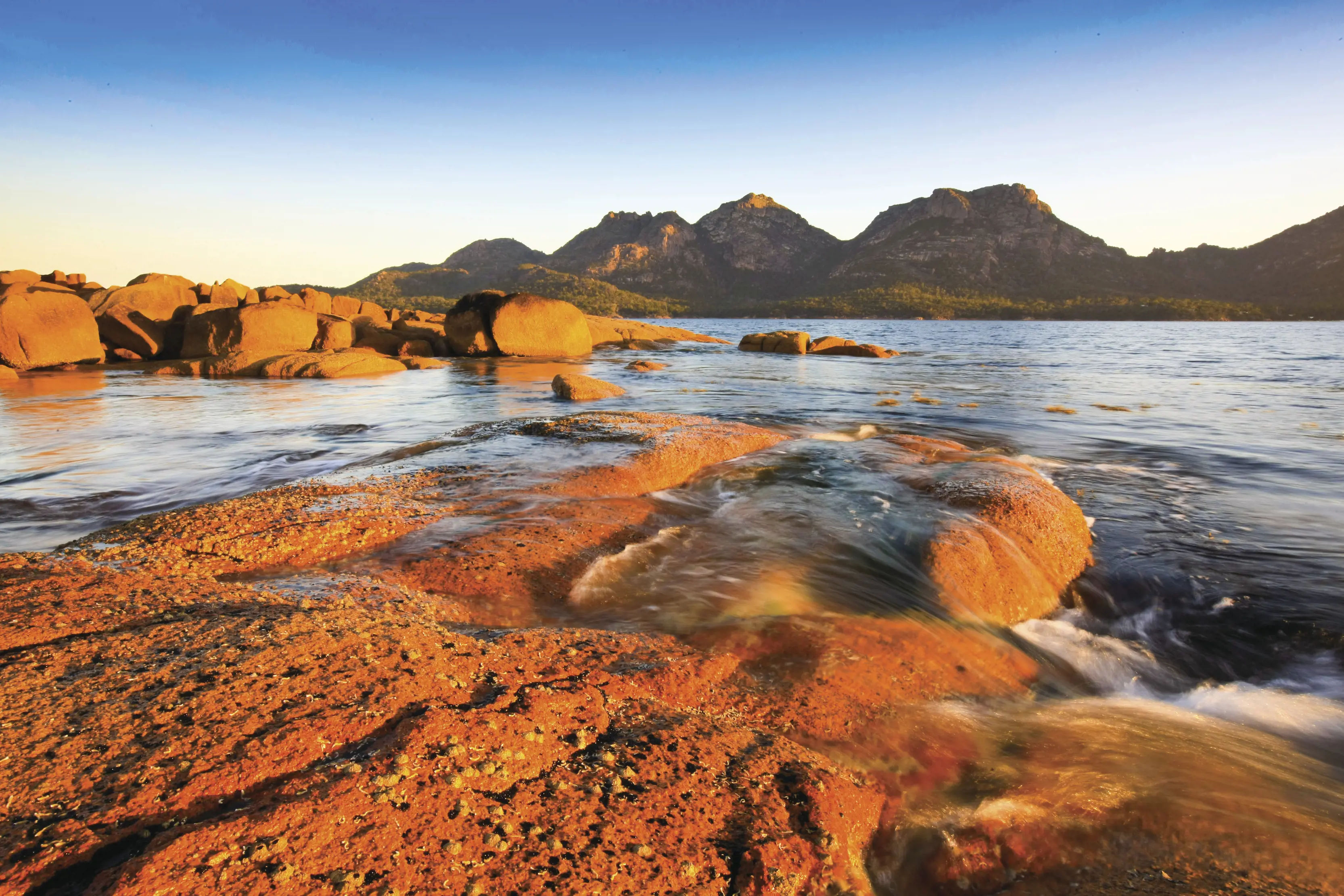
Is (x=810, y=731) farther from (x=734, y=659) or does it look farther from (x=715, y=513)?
(x=715, y=513)

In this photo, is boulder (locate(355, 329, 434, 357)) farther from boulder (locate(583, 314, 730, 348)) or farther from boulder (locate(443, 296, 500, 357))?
boulder (locate(583, 314, 730, 348))

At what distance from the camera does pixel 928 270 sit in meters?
136

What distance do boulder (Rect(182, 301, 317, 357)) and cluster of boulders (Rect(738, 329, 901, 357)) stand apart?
22093 millimetres

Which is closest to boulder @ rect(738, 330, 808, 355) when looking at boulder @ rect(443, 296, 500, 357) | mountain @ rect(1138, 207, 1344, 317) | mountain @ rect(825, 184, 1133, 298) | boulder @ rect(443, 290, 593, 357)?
boulder @ rect(443, 290, 593, 357)

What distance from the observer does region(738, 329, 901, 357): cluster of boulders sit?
3080cm

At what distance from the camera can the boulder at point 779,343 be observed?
3256cm

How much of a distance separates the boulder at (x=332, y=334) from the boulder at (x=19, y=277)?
38.3ft

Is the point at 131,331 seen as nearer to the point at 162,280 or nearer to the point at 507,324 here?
the point at 162,280

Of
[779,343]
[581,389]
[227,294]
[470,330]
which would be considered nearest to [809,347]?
[779,343]

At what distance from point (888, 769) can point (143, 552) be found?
14.8 ft

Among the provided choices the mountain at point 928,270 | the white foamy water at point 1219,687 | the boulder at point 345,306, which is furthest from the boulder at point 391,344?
the mountain at point 928,270

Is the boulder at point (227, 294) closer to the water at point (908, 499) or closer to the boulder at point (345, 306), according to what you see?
the boulder at point (345, 306)

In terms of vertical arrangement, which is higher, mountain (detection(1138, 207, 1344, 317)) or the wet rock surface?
mountain (detection(1138, 207, 1344, 317))

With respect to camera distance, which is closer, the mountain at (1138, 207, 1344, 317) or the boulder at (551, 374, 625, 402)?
the boulder at (551, 374, 625, 402)
